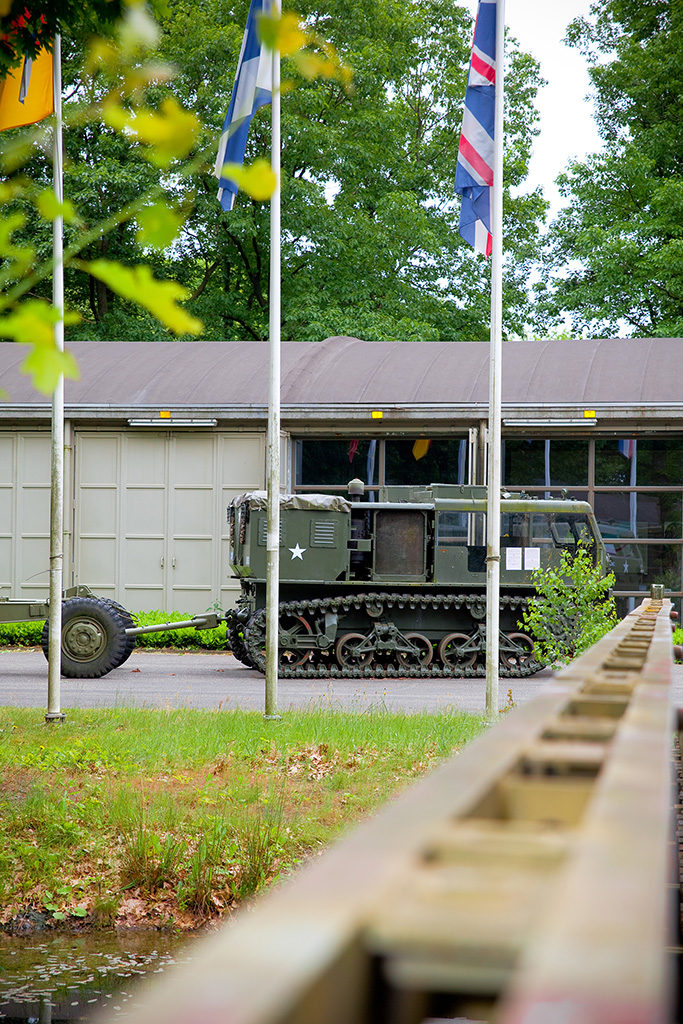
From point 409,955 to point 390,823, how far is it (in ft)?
1.02

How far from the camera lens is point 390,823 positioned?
4.21 feet

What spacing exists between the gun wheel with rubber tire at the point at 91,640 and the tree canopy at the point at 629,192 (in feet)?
64.7

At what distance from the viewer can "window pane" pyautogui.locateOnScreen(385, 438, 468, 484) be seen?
22.5m

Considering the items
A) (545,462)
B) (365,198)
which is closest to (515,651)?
(545,462)

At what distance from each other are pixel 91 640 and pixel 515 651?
6109mm

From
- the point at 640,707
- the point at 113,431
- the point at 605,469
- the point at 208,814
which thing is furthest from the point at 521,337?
the point at 640,707

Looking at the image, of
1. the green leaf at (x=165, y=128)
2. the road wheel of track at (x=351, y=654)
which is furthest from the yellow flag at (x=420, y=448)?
the green leaf at (x=165, y=128)

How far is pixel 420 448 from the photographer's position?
22.6m

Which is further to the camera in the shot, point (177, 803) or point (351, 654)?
point (351, 654)

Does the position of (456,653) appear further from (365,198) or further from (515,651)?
(365,198)

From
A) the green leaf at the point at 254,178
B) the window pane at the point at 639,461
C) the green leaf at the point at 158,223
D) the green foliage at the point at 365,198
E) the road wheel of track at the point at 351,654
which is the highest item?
the green foliage at the point at 365,198

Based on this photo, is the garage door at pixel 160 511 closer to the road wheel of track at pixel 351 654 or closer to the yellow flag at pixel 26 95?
the road wheel of track at pixel 351 654

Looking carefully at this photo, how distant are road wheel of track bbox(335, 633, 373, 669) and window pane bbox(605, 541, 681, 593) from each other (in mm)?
6419

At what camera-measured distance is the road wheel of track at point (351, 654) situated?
1723 centimetres
